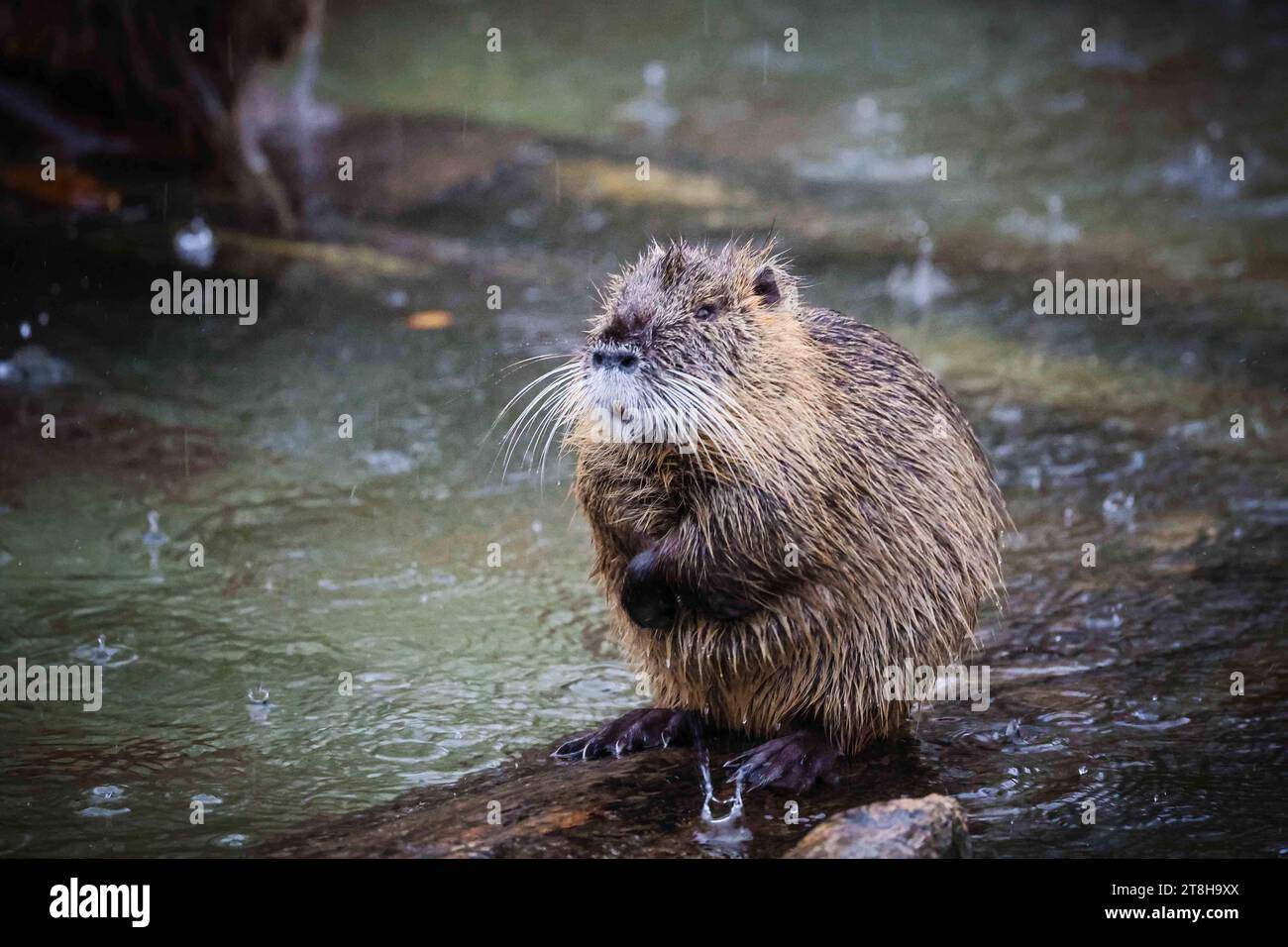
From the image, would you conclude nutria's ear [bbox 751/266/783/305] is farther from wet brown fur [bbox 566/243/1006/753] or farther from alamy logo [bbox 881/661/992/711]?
alamy logo [bbox 881/661/992/711]

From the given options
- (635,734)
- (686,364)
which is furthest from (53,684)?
(686,364)

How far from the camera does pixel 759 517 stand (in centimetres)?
409

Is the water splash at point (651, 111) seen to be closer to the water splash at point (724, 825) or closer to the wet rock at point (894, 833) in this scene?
the water splash at point (724, 825)

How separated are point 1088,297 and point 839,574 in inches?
187

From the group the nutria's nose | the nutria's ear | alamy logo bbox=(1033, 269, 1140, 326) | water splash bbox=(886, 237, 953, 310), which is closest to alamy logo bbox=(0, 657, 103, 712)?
the nutria's nose

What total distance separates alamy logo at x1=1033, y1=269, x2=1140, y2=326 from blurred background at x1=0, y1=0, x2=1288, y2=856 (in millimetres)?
104

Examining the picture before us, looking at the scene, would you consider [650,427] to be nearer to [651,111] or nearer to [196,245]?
[196,245]

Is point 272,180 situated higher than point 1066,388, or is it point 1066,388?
point 272,180

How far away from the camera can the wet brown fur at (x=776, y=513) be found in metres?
4.12

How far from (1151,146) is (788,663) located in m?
7.41

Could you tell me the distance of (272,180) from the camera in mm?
9195
